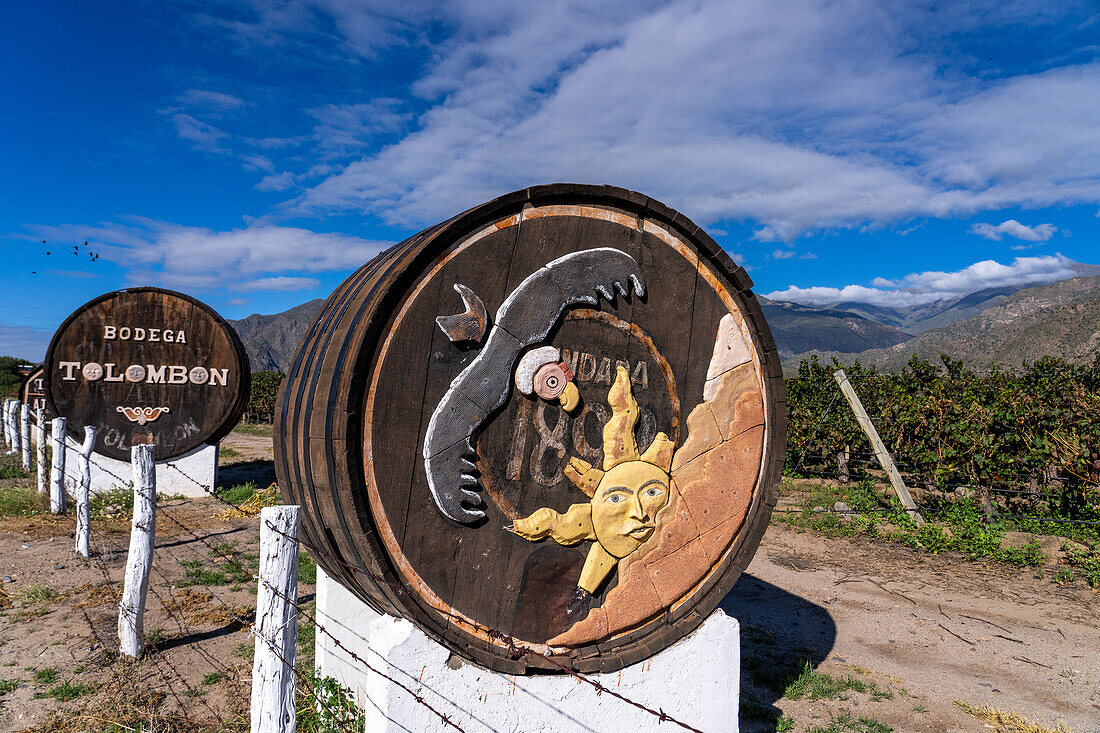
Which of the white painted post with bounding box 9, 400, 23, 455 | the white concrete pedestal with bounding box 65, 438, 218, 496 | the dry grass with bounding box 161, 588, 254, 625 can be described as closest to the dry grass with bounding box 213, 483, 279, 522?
the white concrete pedestal with bounding box 65, 438, 218, 496

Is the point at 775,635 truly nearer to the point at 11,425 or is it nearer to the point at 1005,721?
the point at 1005,721

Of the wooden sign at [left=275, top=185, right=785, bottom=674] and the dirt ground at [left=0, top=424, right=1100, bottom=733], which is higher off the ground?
the wooden sign at [left=275, top=185, right=785, bottom=674]

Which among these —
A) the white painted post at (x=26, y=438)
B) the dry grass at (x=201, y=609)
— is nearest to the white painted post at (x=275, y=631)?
the dry grass at (x=201, y=609)

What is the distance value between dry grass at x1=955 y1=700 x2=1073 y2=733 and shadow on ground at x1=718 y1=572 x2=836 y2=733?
97 cm

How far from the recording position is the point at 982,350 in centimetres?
7581

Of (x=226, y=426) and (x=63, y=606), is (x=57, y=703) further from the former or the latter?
(x=226, y=426)

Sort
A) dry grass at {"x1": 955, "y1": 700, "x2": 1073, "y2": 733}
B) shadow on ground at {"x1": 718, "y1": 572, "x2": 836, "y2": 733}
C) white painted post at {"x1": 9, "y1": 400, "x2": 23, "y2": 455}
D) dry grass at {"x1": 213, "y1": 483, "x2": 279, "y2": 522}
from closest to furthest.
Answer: dry grass at {"x1": 955, "y1": 700, "x2": 1073, "y2": 733}
shadow on ground at {"x1": 718, "y1": 572, "x2": 836, "y2": 733}
dry grass at {"x1": 213, "y1": 483, "x2": 279, "y2": 522}
white painted post at {"x1": 9, "y1": 400, "x2": 23, "y2": 455}

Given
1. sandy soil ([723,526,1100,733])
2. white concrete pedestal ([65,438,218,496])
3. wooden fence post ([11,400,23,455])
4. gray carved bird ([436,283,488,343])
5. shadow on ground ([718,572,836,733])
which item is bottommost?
sandy soil ([723,526,1100,733])

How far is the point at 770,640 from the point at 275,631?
410 centimetres

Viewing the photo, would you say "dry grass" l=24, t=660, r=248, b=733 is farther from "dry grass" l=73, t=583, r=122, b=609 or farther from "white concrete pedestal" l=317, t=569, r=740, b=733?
"dry grass" l=73, t=583, r=122, b=609

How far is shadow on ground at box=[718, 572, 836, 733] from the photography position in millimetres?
3936

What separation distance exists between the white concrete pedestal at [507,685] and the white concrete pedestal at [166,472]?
22.0ft

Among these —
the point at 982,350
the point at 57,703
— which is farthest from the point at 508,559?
the point at 982,350

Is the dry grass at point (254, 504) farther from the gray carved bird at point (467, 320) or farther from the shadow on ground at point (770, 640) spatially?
the gray carved bird at point (467, 320)
